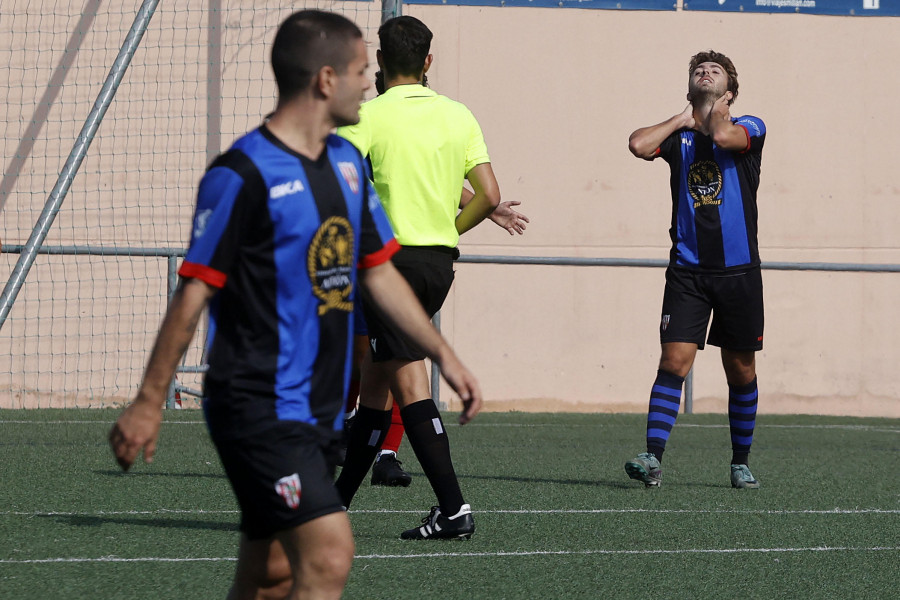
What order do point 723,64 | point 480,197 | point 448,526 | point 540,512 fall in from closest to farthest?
point 448,526 < point 480,197 < point 540,512 < point 723,64

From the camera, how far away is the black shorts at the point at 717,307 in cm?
650

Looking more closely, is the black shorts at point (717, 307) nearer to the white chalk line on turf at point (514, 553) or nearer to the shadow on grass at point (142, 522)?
A: the white chalk line on turf at point (514, 553)

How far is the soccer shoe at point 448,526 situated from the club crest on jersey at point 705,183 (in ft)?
8.16

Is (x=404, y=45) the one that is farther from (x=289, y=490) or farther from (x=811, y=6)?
(x=811, y=6)

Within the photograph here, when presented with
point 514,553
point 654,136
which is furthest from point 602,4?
point 514,553

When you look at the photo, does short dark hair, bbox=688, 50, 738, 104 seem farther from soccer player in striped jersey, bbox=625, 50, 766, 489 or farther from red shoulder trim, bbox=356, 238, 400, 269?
red shoulder trim, bbox=356, 238, 400, 269

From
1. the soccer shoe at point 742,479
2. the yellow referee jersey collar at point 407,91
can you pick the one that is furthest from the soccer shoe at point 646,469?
the yellow referee jersey collar at point 407,91

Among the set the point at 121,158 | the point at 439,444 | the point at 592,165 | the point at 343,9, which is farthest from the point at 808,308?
the point at 439,444

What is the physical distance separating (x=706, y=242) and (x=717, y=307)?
A: 1.13ft

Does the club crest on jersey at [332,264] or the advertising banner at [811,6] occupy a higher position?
the advertising banner at [811,6]

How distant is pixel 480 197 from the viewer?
534 cm

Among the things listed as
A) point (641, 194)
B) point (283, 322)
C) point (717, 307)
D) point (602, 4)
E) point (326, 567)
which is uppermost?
point (602, 4)

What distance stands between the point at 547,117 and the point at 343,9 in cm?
220

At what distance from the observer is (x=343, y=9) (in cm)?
1125
